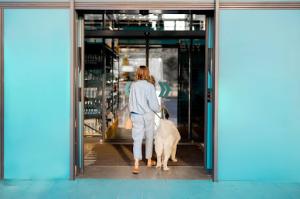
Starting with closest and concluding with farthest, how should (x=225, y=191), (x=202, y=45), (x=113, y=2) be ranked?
(x=225, y=191), (x=113, y=2), (x=202, y=45)

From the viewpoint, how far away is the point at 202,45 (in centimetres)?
868

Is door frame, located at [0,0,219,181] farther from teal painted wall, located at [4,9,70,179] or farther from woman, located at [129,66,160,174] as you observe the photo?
woman, located at [129,66,160,174]

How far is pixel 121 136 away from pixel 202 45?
8.61ft

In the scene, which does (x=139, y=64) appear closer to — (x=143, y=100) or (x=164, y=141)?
(x=143, y=100)

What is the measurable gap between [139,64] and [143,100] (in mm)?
3076

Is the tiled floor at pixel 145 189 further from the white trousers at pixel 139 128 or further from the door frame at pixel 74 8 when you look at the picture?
the white trousers at pixel 139 128

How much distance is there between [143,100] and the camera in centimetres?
593

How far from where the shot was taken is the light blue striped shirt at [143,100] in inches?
233

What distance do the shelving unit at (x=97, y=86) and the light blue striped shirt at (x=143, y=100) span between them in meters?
2.94

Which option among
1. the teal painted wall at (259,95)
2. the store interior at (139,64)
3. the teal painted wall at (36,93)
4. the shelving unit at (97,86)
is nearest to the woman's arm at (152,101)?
the teal painted wall at (259,95)

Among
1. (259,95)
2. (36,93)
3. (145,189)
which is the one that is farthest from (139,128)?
(259,95)

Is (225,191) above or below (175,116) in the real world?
below

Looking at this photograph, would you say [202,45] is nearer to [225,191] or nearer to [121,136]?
[121,136]

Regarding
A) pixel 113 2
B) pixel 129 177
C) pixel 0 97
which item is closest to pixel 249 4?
pixel 113 2
